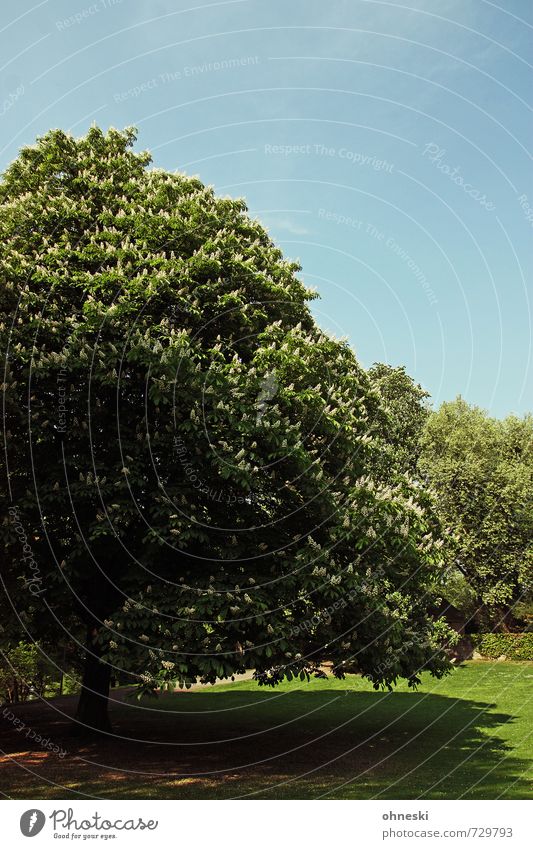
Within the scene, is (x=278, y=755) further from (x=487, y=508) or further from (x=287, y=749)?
(x=487, y=508)

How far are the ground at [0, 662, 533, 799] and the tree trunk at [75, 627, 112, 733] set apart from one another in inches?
27.7

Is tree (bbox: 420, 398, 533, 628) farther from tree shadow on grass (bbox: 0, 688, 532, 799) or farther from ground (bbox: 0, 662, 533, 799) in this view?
tree shadow on grass (bbox: 0, 688, 532, 799)

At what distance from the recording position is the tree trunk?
21.6 meters

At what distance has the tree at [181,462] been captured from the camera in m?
16.8

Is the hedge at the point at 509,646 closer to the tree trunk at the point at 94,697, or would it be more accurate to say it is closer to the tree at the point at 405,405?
the tree at the point at 405,405

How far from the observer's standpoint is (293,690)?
4134cm

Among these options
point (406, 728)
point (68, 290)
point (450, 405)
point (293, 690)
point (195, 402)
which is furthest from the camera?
point (450, 405)

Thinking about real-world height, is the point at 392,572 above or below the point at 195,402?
below

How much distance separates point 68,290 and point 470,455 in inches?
1630

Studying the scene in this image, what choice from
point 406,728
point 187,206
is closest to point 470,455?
point 406,728

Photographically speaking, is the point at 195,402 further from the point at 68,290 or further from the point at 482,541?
the point at 482,541

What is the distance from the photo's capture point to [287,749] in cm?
2144
